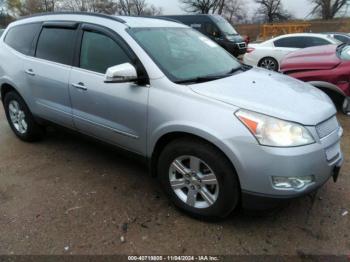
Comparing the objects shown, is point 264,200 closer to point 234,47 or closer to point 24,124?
point 24,124

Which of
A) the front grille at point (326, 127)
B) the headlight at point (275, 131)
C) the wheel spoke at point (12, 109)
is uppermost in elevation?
the headlight at point (275, 131)

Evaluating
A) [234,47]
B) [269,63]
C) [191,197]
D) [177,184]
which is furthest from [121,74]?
[234,47]

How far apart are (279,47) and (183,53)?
8.69 metres

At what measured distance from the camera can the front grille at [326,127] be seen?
9.03ft

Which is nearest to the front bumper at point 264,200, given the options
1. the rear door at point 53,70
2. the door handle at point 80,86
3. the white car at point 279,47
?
the door handle at point 80,86

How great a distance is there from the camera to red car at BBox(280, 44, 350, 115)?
5.73m

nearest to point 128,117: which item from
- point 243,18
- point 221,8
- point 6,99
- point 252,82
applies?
point 252,82

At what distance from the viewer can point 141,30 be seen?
3559 mm

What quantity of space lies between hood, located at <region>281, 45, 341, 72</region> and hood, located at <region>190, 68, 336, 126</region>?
2.88 m

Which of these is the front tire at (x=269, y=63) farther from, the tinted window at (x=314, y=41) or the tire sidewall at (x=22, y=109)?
the tire sidewall at (x=22, y=109)

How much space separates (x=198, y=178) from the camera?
9.77 ft

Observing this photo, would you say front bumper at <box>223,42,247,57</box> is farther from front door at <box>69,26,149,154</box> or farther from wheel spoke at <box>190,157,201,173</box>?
wheel spoke at <box>190,157,201,173</box>

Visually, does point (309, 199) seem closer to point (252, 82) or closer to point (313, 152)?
point (313, 152)

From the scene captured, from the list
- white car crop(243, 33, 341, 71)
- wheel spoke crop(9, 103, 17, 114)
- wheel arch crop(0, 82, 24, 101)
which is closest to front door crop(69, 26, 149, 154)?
wheel arch crop(0, 82, 24, 101)
